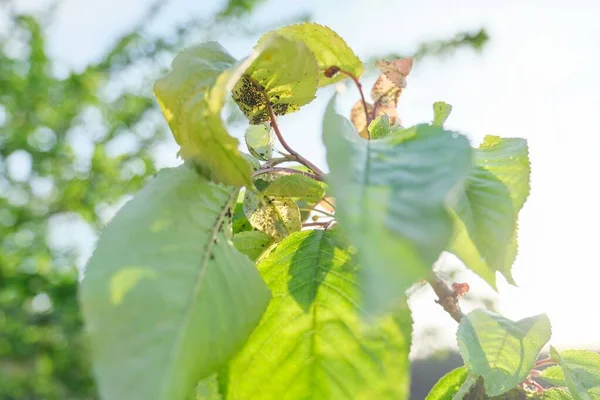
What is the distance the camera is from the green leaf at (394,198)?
14cm

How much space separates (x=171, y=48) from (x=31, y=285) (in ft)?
8.80

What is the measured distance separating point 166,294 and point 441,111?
23 cm

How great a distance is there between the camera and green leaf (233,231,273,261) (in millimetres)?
348

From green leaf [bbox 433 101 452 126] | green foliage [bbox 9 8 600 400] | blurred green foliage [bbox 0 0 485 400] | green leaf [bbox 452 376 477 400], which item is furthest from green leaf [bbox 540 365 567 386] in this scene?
blurred green foliage [bbox 0 0 485 400]

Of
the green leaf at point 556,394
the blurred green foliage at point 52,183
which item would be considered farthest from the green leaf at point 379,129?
the blurred green foliage at point 52,183

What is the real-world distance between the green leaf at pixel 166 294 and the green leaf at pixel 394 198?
0.07 m

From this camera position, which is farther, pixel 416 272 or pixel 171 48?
pixel 171 48

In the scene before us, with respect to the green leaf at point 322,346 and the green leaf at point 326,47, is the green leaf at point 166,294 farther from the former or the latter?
the green leaf at point 326,47

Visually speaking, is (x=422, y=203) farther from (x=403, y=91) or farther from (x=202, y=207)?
(x=403, y=91)

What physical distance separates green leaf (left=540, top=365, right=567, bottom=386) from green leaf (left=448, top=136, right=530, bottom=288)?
261 mm

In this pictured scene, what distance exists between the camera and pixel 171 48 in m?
4.80

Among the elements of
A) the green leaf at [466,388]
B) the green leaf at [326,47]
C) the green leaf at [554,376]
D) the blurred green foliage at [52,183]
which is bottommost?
the green leaf at [554,376]

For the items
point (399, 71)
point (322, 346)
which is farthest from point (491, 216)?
point (399, 71)

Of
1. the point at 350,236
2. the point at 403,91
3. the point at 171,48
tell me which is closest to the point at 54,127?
the point at 171,48
